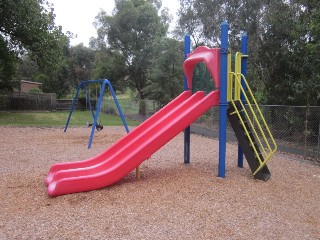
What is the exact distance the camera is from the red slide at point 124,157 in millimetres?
5121

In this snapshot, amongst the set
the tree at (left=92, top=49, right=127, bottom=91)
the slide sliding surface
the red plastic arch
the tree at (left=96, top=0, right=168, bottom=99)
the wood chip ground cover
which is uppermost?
the tree at (left=96, top=0, right=168, bottom=99)

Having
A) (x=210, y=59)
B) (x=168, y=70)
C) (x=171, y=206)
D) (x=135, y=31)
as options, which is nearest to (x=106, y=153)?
(x=171, y=206)

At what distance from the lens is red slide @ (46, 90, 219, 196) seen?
512 centimetres

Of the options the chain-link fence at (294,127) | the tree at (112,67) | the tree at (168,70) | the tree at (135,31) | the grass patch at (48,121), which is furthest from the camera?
the tree at (112,67)

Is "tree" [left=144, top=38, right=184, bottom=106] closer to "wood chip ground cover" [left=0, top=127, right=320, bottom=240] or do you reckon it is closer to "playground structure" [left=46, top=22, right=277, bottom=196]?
"playground structure" [left=46, top=22, right=277, bottom=196]

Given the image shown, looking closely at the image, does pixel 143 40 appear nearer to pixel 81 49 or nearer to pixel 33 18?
pixel 33 18

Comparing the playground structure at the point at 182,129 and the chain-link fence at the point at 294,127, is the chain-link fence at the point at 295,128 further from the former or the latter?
the playground structure at the point at 182,129

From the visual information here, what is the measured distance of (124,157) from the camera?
570 centimetres

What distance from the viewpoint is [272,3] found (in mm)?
12656

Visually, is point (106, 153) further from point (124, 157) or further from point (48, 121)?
point (48, 121)

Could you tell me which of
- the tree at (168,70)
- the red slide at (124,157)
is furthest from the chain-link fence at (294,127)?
the tree at (168,70)

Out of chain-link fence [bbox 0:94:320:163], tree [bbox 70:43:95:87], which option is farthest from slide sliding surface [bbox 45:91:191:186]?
tree [bbox 70:43:95:87]

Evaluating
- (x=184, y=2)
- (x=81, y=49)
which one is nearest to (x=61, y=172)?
(x=184, y=2)

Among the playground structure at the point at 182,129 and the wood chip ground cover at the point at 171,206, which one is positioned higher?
the playground structure at the point at 182,129
